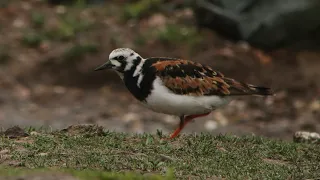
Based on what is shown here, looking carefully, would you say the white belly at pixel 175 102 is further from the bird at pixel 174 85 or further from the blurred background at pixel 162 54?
the blurred background at pixel 162 54

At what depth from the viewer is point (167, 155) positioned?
26.6 feet

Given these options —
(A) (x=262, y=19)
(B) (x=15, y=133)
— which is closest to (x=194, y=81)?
(B) (x=15, y=133)

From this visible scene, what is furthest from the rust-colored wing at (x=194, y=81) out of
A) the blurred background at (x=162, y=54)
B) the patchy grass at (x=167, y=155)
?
the blurred background at (x=162, y=54)

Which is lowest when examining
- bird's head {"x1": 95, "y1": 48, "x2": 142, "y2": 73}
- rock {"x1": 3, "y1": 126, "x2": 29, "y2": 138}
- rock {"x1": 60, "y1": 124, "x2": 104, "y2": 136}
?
rock {"x1": 3, "y1": 126, "x2": 29, "y2": 138}

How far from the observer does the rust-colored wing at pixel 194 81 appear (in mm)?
8852

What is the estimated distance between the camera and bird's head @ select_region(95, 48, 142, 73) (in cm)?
905

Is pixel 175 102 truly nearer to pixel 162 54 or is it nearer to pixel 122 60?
pixel 122 60

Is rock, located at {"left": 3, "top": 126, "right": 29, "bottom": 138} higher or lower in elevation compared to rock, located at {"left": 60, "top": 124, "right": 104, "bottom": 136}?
lower

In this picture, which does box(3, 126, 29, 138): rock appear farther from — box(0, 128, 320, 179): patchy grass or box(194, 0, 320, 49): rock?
box(194, 0, 320, 49): rock

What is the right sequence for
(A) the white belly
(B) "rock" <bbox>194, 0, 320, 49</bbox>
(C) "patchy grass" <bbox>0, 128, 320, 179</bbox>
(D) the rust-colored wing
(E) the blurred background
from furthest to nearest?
1. (B) "rock" <bbox>194, 0, 320, 49</bbox>
2. (E) the blurred background
3. (D) the rust-colored wing
4. (A) the white belly
5. (C) "patchy grass" <bbox>0, 128, 320, 179</bbox>

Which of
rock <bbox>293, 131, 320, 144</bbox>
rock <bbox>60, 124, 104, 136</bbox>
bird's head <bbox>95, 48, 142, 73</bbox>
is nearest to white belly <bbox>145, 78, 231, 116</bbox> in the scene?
bird's head <bbox>95, 48, 142, 73</bbox>

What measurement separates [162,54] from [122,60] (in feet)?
24.2

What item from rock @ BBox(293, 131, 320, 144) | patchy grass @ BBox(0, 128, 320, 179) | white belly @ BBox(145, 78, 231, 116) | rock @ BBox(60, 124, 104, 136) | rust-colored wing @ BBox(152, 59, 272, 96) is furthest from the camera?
rock @ BBox(293, 131, 320, 144)

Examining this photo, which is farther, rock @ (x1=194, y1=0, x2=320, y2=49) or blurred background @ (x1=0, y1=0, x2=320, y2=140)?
rock @ (x1=194, y1=0, x2=320, y2=49)
